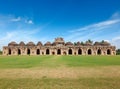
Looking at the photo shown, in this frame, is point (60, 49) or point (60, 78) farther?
point (60, 49)

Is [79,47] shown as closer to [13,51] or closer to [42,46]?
[42,46]

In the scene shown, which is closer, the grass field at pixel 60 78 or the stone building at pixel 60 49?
the grass field at pixel 60 78

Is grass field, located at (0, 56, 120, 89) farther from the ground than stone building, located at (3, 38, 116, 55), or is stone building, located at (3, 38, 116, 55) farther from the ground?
stone building, located at (3, 38, 116, 55)

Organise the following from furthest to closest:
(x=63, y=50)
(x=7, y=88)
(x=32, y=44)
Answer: (x=32, y=44) → (x=63, y=50) → (x=7, y=88)

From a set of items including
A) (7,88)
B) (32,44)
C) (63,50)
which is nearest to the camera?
(7,88)

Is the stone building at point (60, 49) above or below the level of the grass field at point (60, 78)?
above

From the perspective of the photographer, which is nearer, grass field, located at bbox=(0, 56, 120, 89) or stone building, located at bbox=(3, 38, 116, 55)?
grass field, located at bbox=(0, 56, 120, 89)

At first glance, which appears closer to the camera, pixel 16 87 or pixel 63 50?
pixel 16 87

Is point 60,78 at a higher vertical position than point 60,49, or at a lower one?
lower

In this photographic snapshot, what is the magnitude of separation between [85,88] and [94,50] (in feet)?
227

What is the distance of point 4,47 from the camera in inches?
2894

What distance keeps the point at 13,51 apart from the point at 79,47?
3593 centimetres

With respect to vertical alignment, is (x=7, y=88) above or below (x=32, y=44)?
below

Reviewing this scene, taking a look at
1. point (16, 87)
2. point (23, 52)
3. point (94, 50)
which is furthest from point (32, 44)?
point (16, 87)
